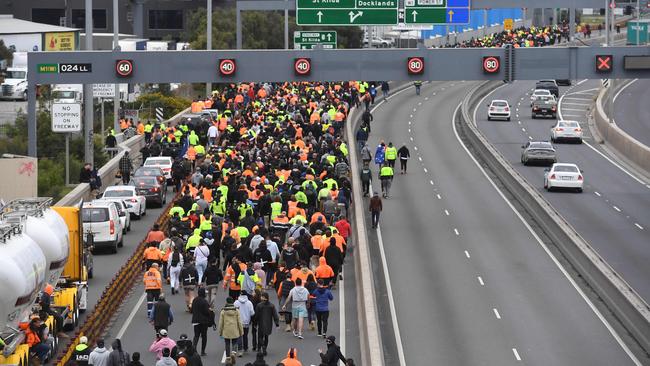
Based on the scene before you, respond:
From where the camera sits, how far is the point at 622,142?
63688mm

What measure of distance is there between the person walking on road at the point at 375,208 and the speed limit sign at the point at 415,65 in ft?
16.6

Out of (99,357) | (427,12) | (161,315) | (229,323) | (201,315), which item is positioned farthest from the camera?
(427,12)

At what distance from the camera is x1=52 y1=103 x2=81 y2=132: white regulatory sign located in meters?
44.8

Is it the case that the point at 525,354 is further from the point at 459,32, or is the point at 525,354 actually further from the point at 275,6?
the point at 459,32

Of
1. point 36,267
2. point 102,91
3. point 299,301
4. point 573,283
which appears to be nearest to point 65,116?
point 102,91

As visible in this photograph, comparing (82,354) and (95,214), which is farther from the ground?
(95,214)

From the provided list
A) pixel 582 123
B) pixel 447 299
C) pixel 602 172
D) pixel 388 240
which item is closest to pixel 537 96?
pixel 582 123

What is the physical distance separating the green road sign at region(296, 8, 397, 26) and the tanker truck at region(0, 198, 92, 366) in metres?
21.1

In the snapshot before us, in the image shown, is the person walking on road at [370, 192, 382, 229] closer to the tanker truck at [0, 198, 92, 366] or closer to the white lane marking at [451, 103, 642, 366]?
the white lane marking at [451, 103, 642, 366]

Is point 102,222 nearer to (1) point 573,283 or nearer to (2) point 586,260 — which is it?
(1) point 573,283

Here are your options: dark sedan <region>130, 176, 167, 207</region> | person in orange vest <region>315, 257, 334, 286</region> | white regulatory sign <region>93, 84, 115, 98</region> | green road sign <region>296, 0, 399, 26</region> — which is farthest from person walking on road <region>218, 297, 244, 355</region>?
white regulatory sign <region>93, 84, 115, 98</region>

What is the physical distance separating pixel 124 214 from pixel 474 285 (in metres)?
9.73

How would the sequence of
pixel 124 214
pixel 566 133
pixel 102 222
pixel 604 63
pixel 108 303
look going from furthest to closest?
pixel 566 133 < pixel 604 63 < pixel 124 214 < pixel 102 222 < pixel 108 303

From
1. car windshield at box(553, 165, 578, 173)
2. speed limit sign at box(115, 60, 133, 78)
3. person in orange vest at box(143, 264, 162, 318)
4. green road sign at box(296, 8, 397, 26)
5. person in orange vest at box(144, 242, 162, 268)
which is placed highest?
green road sign at box(296, 8, 397, 26)
